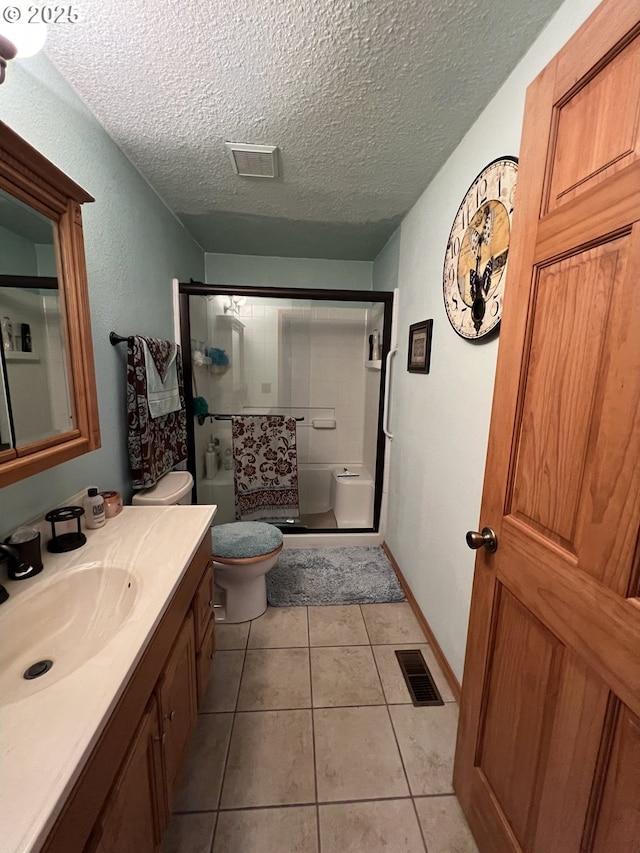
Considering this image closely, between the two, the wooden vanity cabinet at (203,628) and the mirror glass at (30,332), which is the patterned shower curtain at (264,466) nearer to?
the wooden vanity cabinet at (203,628)

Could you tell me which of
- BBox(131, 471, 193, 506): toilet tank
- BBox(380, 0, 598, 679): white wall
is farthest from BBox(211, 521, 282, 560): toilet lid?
BBox(380, 0, 598, 679): white wall

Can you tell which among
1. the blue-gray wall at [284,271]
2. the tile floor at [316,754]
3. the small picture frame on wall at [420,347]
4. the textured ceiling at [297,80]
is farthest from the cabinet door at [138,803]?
the blue-gray wall at [284,271]

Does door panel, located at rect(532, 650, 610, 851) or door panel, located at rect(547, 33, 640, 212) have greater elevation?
door panel, located at rect(547, 33, 640, 212)

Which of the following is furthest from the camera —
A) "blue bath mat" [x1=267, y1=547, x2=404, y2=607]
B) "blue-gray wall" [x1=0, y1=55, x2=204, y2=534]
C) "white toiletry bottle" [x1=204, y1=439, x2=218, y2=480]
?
"white toiletry bottle" [x1=204, y1=439, x2=218, y2=480]

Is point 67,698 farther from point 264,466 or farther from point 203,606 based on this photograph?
point 264,466

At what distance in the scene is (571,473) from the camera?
69 cm

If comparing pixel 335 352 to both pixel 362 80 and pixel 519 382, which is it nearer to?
pixel 362 80

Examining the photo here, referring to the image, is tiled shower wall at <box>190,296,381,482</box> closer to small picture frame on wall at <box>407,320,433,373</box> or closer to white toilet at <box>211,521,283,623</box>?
small picture frame on wall at <box>407,320,433,373</box>

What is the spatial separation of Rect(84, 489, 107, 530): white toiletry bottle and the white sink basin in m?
0.27

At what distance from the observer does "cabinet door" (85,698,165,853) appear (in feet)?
2.06

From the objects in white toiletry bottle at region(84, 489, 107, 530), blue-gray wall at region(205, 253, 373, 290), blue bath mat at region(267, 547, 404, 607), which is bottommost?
blue bath mat at region(267, 547, 404, 607)

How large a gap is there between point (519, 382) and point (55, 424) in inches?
51.8

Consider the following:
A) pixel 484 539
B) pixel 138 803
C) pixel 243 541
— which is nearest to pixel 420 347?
pixel 484 539

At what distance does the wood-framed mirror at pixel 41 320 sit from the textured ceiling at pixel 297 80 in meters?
0.51
